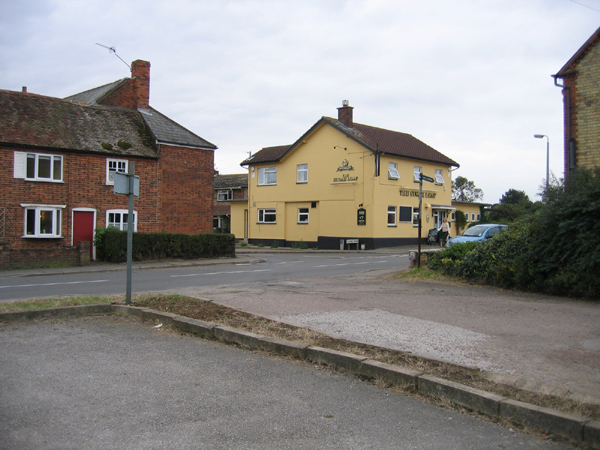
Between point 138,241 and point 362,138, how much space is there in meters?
18.5

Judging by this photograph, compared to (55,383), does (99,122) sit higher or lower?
higher

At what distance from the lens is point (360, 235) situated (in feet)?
115

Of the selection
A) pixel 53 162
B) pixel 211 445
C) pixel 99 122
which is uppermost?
pixel 99 122

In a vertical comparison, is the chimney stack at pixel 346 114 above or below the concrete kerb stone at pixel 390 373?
above

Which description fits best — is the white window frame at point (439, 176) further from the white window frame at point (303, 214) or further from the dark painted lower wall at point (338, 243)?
the white window frame at point (303, 214)

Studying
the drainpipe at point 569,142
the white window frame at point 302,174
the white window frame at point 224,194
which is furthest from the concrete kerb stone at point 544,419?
the white window frame at point 224,194

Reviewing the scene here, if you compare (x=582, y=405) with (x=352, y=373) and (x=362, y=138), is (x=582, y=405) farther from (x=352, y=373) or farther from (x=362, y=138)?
(x=362, y=138)

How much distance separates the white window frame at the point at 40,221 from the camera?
23.9 metres

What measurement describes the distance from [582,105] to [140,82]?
24.6 m

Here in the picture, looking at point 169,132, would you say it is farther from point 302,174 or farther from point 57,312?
point 57,312

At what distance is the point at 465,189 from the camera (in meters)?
115

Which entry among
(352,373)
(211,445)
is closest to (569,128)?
(352,373)

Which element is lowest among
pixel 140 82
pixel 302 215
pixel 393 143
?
pixel 302 215

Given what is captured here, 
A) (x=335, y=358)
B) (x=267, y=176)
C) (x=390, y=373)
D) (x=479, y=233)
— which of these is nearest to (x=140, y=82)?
(x=267, y=176)
